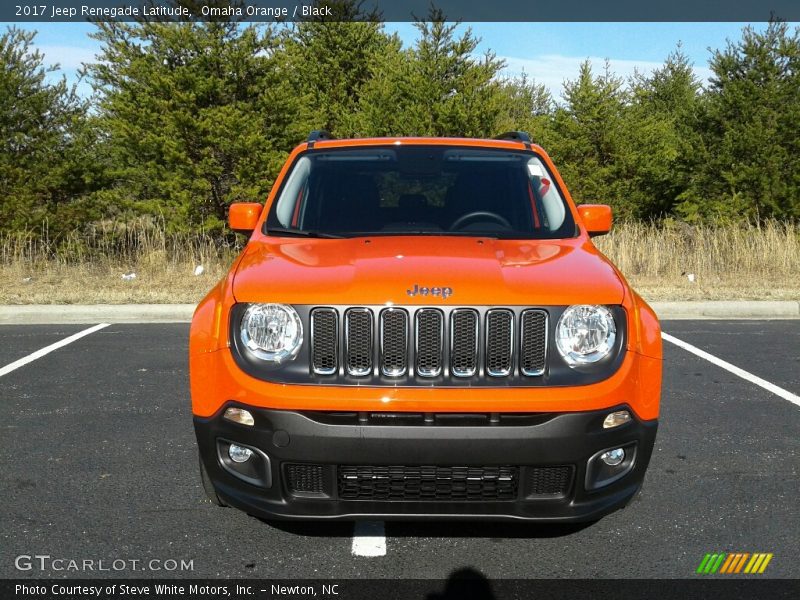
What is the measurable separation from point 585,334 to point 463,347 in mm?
484

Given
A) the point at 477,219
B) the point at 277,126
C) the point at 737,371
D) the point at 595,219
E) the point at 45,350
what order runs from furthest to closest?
the point at 277,126 → the point at 45,350 → the point at 737,371 → the point at 595,219 → the point at 477,219

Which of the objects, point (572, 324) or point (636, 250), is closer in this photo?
point (572, 324)

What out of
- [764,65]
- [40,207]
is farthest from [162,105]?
[764,65]

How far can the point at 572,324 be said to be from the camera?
10.1 feet

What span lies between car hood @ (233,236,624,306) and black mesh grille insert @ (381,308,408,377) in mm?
56

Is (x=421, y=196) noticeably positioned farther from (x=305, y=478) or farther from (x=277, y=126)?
(x=277, y=126)

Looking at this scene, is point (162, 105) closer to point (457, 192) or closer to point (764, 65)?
point (457, 192)

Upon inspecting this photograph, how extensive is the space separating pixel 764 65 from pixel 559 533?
20708 millimetres

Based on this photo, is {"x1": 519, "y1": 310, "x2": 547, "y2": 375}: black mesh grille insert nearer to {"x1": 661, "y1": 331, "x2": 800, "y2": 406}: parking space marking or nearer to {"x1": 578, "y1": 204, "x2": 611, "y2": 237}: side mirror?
{"x1": 578, "y1": 204, "x2": 611, "y2": 237}: side mirror

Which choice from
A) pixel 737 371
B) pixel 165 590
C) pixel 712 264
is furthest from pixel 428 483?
pixel 712 264

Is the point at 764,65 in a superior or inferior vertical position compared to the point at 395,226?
superior

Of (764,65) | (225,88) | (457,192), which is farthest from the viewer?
(764,65)

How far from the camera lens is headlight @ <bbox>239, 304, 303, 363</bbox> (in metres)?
3.04

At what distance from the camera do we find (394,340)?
9.82 ft
